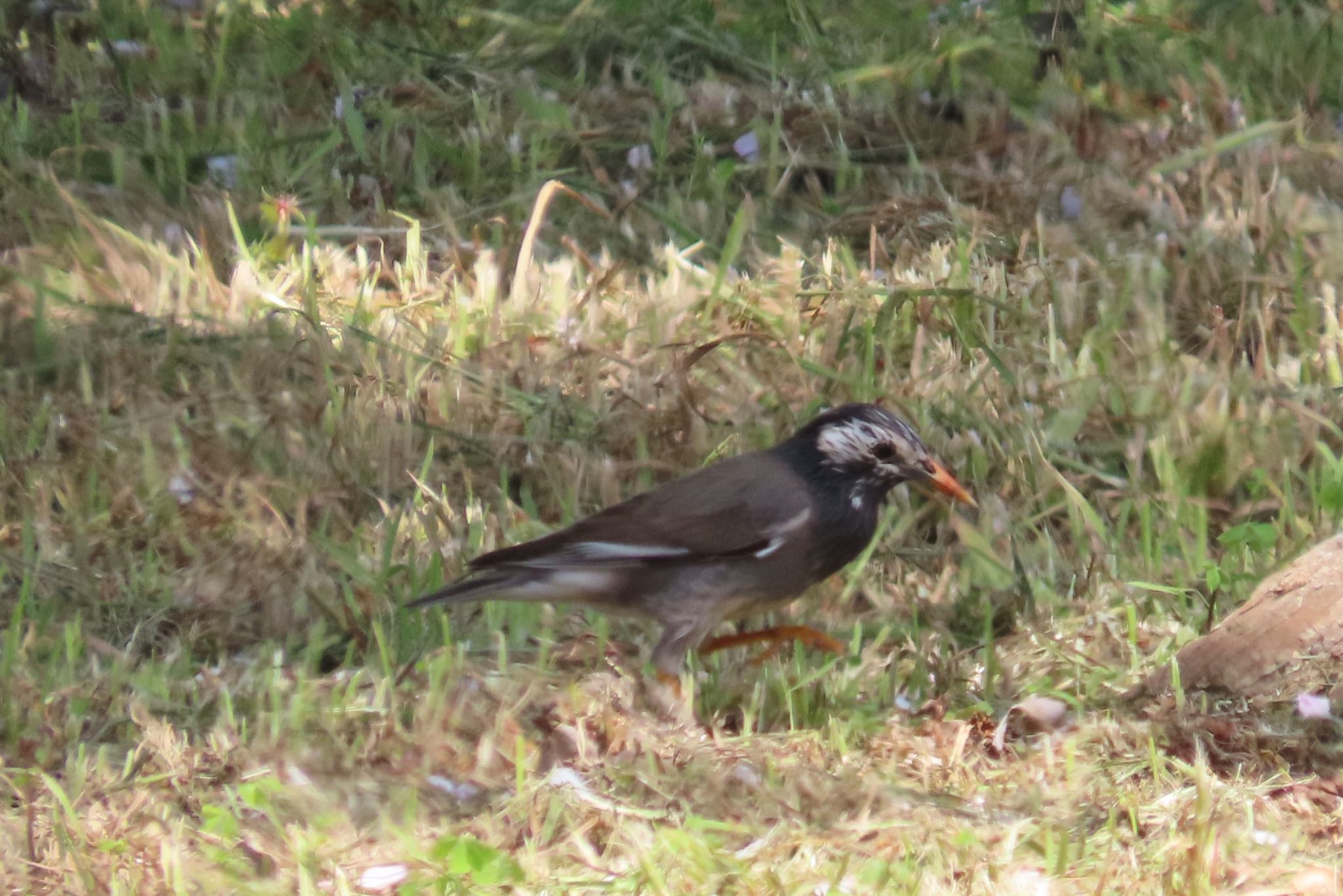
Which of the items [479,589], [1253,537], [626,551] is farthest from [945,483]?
[479,589]

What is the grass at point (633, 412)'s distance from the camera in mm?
4008

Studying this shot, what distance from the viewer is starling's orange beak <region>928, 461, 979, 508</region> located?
5156mm

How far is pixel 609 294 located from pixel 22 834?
3.23m

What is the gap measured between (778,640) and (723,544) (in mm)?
290

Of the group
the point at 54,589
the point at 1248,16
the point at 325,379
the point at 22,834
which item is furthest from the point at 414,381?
the point at 1248,16

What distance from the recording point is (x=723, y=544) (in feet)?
15.9

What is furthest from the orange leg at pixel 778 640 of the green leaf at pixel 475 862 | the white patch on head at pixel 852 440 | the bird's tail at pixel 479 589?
the green leaf at pixel 475 862

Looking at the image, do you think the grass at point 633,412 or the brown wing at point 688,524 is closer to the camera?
the grass at point 633,412

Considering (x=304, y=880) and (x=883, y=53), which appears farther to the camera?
(x=883, y=53)

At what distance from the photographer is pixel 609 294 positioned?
6.64 m

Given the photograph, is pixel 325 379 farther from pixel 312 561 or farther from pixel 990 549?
pixel 990 549

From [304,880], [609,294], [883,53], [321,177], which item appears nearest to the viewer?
[304,880]

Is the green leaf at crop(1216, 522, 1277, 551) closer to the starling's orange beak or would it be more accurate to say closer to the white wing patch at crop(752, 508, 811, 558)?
the starling's orange beak

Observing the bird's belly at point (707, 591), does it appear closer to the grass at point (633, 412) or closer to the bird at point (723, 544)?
the bird at point (723, 544)
